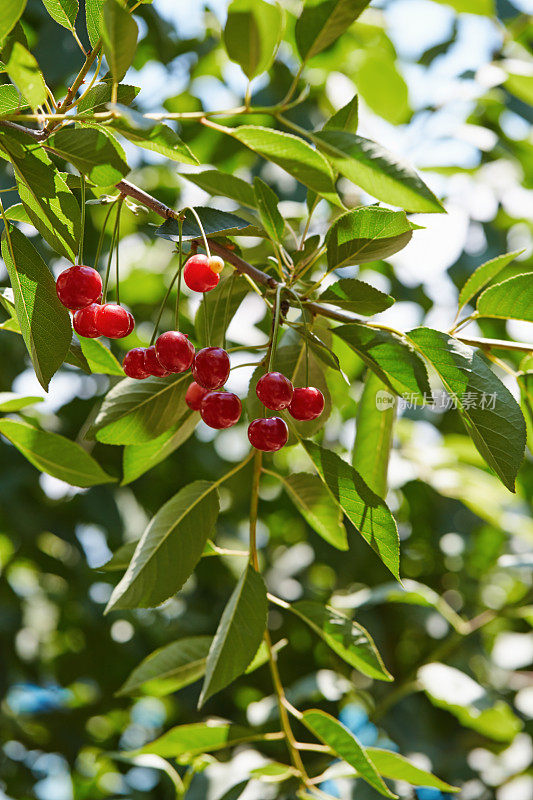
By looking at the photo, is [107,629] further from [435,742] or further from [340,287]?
[340,287]

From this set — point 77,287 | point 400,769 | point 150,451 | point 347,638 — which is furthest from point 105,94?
point 400,769

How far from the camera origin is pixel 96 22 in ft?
2.50

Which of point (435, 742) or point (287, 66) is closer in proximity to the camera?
point (435, 742)

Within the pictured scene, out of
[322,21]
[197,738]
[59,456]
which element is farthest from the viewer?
[197,738]

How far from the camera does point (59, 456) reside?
1033 millimetres

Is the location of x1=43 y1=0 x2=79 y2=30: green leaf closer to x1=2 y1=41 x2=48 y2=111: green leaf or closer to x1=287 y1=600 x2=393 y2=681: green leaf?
x1=2 y1=41 x2=48 y2=111: green leaf

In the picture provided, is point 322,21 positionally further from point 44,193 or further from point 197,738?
point 197,738

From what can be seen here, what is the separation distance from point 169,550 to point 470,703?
0.92 m

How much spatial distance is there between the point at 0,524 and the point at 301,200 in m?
1.24

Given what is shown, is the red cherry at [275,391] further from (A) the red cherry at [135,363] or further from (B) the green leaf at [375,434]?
(B) the green leaf at [375,434]

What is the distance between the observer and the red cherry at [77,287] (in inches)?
29.5

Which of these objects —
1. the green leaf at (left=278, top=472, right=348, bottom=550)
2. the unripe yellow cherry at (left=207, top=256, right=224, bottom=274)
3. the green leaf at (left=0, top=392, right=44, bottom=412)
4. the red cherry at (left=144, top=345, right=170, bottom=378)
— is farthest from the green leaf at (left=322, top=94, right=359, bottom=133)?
the green leaf at (left=0, top=392, right=44, bottom=412)

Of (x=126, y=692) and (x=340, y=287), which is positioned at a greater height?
(x=340, y=287)

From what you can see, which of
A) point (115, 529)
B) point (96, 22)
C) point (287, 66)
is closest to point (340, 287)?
point (96, 22)
